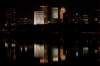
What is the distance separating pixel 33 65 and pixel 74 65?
298 cm

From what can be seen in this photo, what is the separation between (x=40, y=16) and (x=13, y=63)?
313ft

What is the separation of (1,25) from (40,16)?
23727mm

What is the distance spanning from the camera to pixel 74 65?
1920cm

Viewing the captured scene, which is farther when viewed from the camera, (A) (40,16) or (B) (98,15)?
(A) (40,16)

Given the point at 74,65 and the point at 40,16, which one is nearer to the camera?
the point at 74,65

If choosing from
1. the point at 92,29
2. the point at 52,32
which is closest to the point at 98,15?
the point at 92,29

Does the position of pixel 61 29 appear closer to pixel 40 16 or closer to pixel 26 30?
pixel 26 30

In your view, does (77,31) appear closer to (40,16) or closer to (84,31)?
(84,31)

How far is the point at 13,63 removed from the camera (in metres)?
20.2

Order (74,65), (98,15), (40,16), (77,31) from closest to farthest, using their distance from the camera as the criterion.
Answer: (74,65) < (77,31) < (98,15) < (40,16)

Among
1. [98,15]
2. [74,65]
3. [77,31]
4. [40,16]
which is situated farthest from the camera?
[40,16]

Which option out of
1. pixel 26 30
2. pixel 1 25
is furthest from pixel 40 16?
pixel 26 30

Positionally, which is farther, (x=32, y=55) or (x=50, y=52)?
(x=50, y=52)

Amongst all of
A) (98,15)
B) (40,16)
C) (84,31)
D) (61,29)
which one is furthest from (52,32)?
(40,16)
